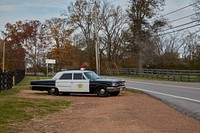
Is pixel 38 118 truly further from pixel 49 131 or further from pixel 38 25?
pixel 38 25

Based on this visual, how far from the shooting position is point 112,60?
6788cm

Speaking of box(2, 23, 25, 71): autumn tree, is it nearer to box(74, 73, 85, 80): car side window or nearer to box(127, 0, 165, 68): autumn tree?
box(127, 0, 165, 68): autumn tree

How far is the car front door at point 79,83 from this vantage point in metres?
19.8

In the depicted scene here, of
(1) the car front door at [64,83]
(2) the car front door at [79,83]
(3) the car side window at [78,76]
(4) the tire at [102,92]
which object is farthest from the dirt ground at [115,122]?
(1) the car front door at [64,83]

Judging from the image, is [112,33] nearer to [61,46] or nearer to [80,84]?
[61,46]

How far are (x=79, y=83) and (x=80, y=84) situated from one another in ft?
0.30

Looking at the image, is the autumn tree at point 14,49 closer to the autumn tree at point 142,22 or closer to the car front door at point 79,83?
the autumn tree at point 142,22

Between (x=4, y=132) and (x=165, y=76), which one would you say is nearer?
(x=4, y=132)

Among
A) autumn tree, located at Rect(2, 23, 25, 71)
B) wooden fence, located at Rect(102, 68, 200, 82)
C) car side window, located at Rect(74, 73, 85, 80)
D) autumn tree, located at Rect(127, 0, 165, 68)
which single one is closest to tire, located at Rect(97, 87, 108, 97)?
car side window, located at Rect(74, 73, 85, 80)

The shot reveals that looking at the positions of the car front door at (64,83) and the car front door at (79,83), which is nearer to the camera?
the car front door at (79,83)

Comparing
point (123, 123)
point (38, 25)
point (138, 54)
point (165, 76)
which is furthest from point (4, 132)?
point (38, 25)

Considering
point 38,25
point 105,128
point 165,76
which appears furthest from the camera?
point 38,25

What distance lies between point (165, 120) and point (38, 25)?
64336 millimetres

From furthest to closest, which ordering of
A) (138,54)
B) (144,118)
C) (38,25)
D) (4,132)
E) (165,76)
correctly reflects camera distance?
(38,25), (138,54), (165,76), (144,118), (4,132)
